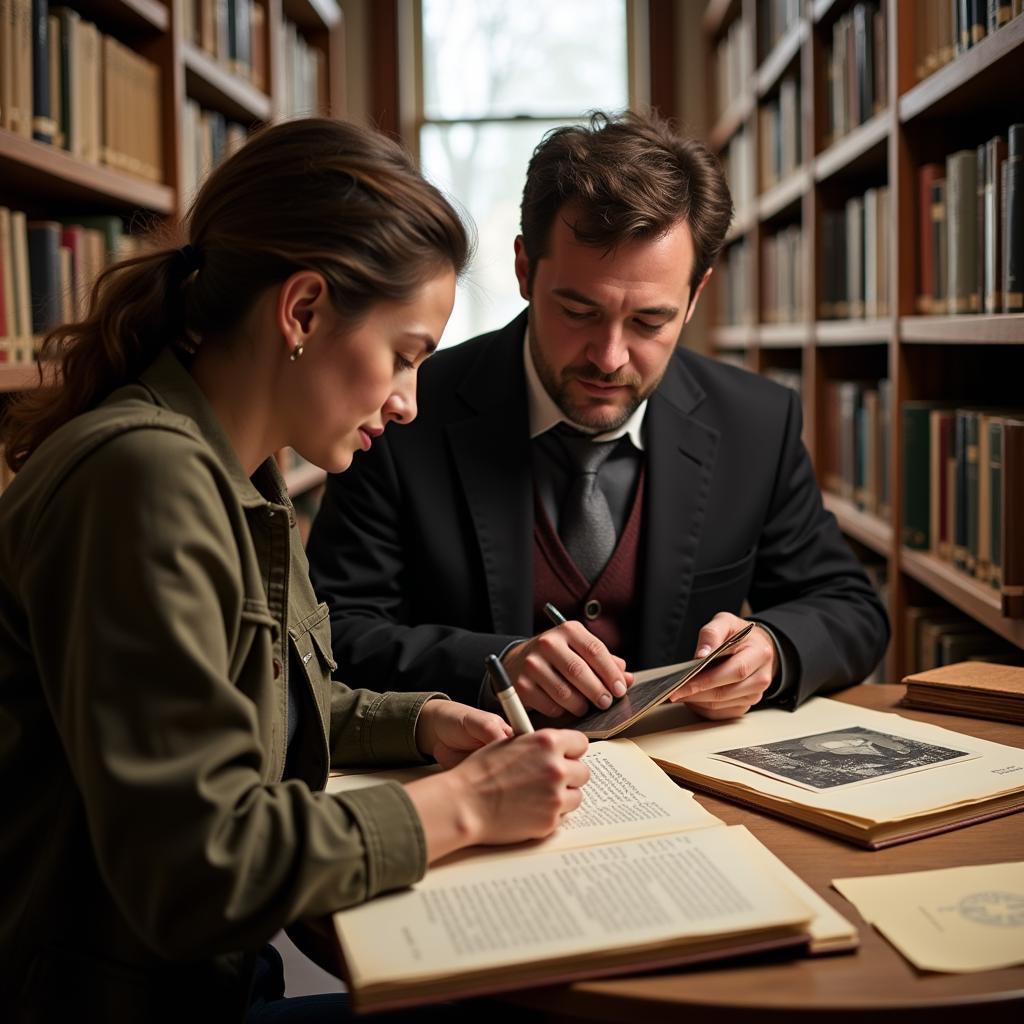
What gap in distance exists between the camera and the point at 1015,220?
5.89 ft

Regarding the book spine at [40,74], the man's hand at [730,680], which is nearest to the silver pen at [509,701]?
the man's hand at [730,680]

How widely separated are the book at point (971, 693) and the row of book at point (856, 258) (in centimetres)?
138

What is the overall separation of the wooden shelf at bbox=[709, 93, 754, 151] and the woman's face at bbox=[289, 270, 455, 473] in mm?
3413

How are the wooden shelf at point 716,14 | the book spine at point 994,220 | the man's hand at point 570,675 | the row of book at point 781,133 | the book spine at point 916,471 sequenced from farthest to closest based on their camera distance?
1. the wooden shelf at point 716,14
2. the row of book at point 781,133
3. the book spine at point 916,471
4. the book spine at point 994,220
5. the man's hand at point 570,675

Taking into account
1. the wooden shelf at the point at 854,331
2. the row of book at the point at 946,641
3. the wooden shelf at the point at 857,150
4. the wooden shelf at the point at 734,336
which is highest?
the wooden shelf at the point at 857,150

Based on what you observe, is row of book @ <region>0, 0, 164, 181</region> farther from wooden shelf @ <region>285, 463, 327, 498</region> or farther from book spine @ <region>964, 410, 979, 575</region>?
book spine @ <region>964, 410, 979, 575</region>

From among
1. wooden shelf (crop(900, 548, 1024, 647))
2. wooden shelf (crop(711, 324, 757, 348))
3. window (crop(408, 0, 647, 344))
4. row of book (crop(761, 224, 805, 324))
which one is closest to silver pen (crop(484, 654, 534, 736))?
wooden shelf (crop(900, 548, 1024, 647))

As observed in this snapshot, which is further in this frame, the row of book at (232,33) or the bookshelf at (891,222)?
the row of book at (232,33)

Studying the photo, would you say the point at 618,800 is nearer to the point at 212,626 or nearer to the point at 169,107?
the point at 212,626

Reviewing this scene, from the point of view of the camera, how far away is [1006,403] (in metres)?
2.43

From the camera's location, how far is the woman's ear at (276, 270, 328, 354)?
1041 millimetres

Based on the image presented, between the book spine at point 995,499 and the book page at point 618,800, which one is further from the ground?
the book spine at point 995,499

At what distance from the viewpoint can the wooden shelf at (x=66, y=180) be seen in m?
1.97

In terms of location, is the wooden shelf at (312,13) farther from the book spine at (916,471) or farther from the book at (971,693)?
the book at (971,693)
